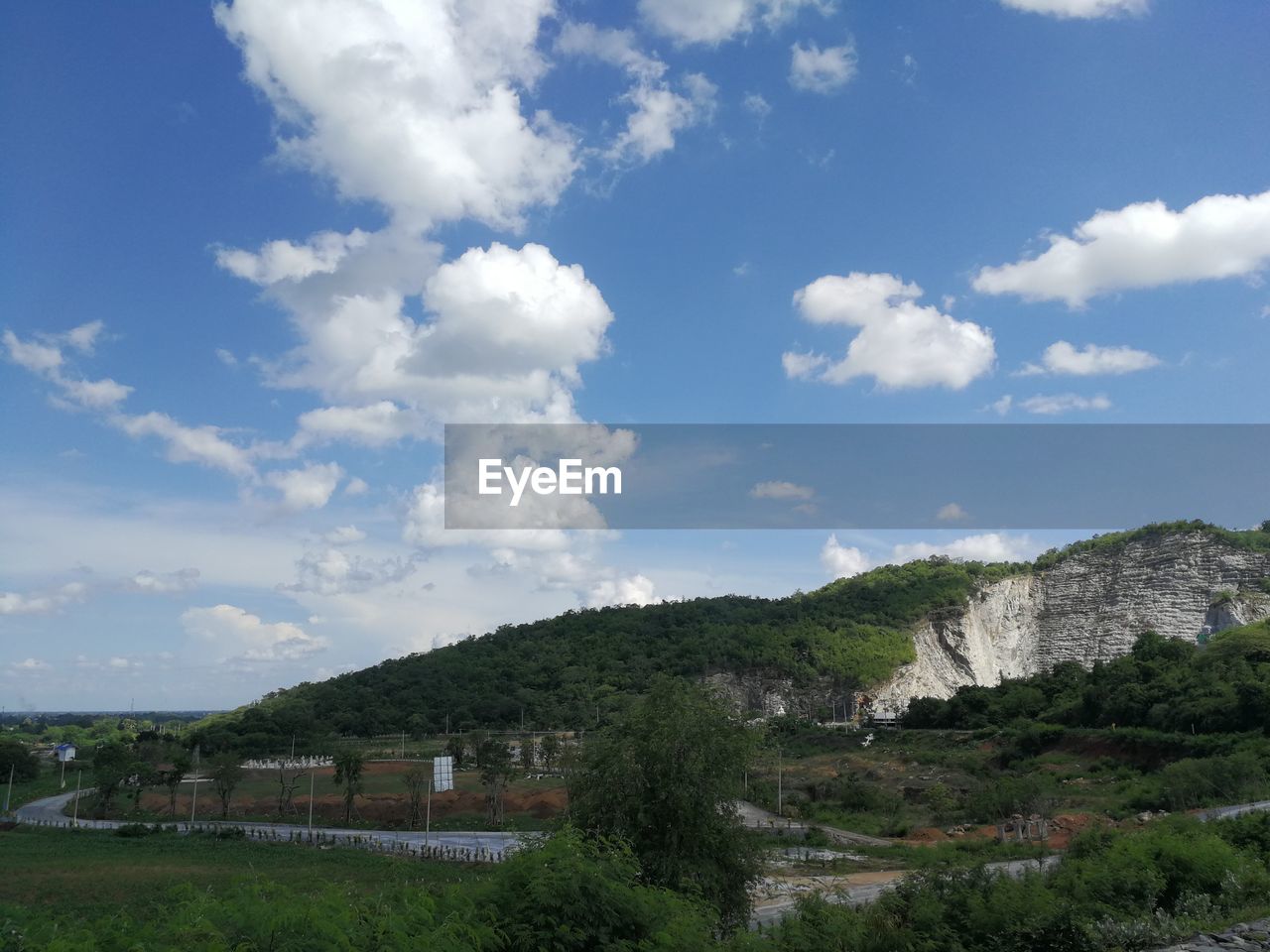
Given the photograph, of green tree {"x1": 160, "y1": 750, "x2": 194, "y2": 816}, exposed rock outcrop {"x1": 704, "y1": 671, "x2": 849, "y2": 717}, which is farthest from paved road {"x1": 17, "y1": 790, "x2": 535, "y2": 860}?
exposed rock outcrop {"x1": 704, "y1": 671, "x2": 849, "y2": 717}

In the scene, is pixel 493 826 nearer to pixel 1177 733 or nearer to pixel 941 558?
pixel 1177 733

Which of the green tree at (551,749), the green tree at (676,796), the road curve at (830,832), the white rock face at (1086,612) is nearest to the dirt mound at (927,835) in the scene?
the road curve at (830,832)

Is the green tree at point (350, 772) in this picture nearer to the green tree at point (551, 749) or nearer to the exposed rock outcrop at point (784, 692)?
the green tree at point (551, 749)

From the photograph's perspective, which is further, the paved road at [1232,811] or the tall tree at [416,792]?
the tall tree at [416,792]

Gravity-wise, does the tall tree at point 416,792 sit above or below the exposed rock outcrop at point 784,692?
below

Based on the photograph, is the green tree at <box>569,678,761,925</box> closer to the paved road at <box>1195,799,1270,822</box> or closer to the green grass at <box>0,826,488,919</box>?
the green grass at <box>0,826,488,919</box>

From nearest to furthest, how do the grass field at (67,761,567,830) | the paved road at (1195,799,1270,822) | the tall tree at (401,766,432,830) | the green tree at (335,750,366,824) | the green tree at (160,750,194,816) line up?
the paved road at (1195,799,1270,822), the green tree at (335,750,366,824), the tall tree at (401,766,432,830), the grass field at (67,761,567,830), the green tree at (160,750,194,816)

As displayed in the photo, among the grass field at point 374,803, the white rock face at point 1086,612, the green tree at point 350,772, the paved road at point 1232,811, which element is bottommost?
the grass field at point 374,803
